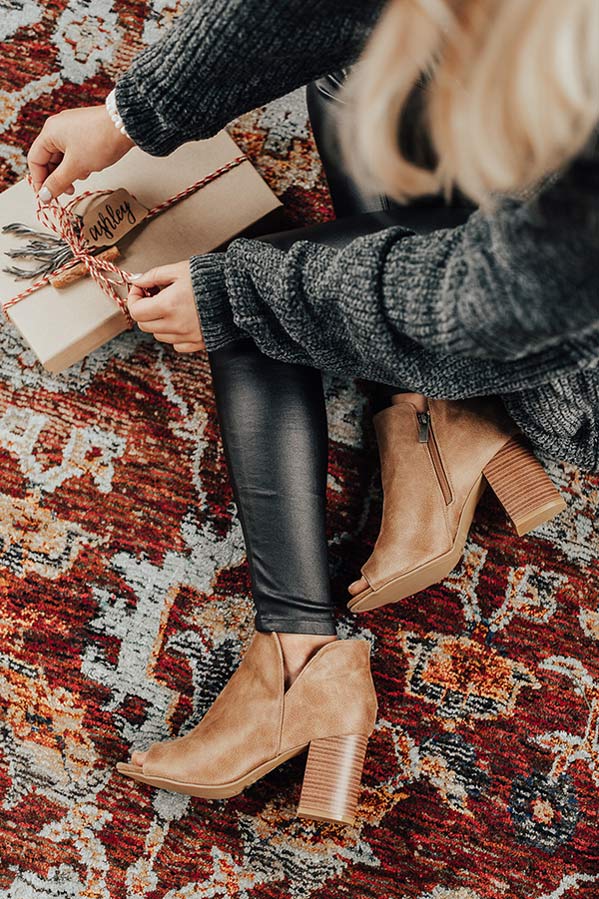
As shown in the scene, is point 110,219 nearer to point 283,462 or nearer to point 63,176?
point 63,176

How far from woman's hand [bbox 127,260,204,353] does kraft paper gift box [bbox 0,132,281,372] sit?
78 millimetres

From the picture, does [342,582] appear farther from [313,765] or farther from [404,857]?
[404,857]

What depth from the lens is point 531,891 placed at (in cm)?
86

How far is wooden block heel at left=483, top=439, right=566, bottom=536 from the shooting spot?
799 millimetres

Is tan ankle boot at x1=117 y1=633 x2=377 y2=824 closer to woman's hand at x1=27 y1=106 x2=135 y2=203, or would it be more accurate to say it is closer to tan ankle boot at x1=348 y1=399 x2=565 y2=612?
tan ankle boot at x1=348 y1=399 x2=565 y2=612

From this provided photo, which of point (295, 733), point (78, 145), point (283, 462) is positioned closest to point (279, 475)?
point (283, 462)

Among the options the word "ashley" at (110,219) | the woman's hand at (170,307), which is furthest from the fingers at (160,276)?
the word "ashley" at (110,219)

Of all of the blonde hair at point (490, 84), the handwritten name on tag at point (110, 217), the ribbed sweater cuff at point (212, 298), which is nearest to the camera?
the blonde hair at point (490, 84)

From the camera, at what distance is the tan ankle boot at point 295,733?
2.47 ft

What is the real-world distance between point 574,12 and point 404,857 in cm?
89

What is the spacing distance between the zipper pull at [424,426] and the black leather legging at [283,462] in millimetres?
123

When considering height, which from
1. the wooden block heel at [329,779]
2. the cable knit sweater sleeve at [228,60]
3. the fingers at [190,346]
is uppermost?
the cable knit sweater sleeve at [228,60]

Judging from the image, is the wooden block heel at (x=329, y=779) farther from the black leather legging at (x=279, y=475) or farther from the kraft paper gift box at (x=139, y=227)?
the kraft paper gift box at (x=139, y=227)

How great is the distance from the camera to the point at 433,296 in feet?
1.61
